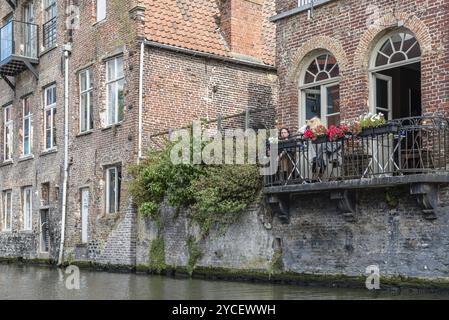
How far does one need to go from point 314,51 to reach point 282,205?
3.80 metres

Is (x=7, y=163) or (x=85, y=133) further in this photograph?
(x=7, y=163)

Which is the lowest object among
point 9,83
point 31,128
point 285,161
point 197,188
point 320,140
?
point 197,188

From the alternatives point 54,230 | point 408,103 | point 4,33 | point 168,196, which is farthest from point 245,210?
point 4,33

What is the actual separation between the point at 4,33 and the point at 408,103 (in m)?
17.3

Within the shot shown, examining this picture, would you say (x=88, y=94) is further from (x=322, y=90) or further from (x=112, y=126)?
(x=322, y=90)

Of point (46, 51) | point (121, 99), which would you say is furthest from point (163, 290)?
point (46, 51)

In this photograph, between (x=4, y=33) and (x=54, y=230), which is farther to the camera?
(x=4, y=33)

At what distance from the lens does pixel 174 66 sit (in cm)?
2136

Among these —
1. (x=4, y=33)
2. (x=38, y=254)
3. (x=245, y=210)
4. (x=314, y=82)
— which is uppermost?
(x=4, y=33)

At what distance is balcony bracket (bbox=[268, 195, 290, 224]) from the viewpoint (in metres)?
15.2

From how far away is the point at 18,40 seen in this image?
27.3m

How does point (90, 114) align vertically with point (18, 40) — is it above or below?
below
